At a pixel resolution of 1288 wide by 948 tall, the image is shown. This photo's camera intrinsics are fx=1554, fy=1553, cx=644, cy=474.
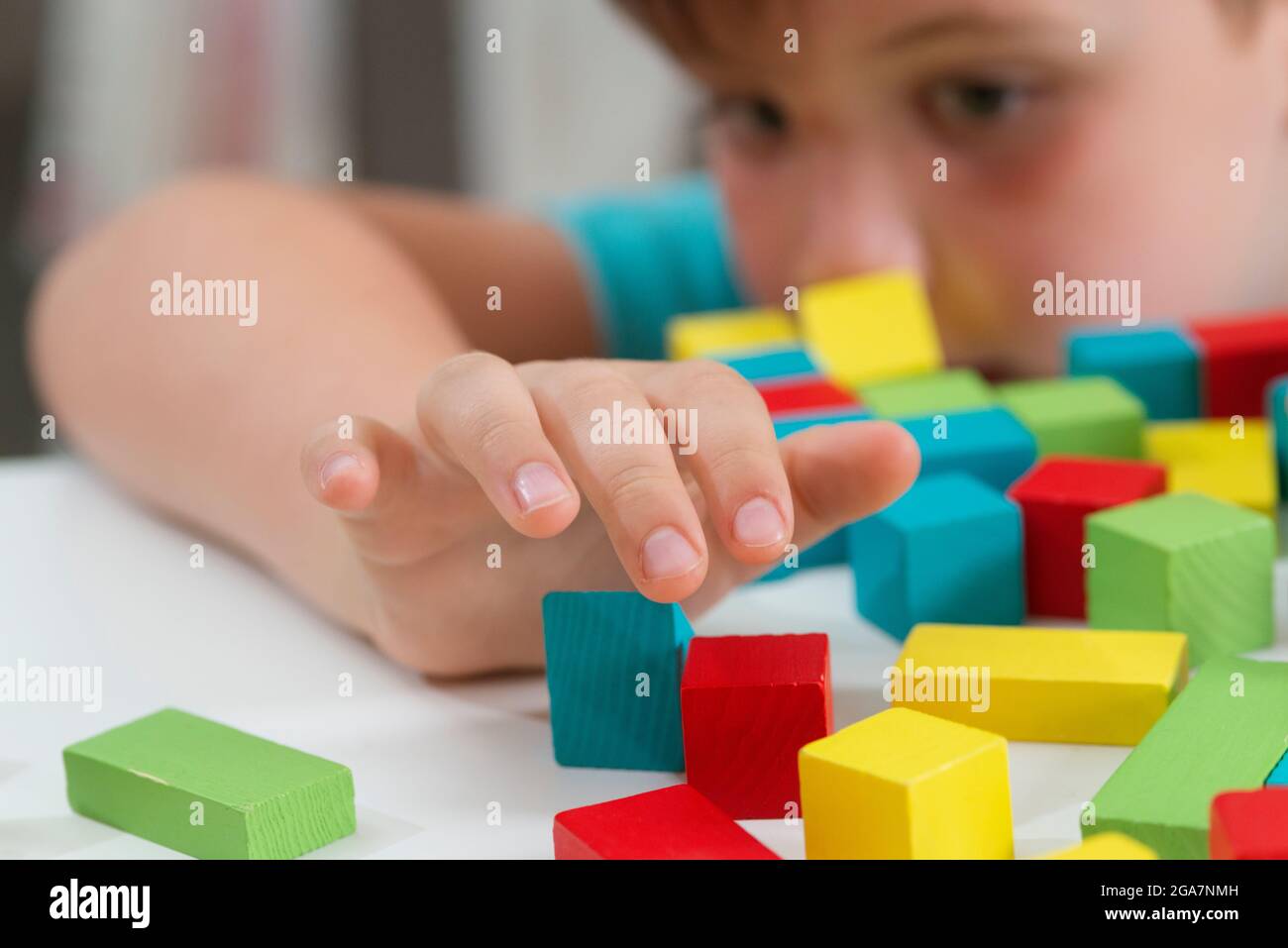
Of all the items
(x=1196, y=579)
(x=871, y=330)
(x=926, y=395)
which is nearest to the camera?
(x=1196, y=579)

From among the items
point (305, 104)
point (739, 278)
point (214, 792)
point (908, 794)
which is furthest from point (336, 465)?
point (305, 104)

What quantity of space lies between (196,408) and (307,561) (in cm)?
21

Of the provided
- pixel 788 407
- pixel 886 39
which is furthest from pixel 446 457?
pixel 886 39

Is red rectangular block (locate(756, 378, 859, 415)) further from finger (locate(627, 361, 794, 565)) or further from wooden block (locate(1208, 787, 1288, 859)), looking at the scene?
wooden block (locate(1208, 787, 1288, 859))

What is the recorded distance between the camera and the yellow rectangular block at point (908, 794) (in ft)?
1.88

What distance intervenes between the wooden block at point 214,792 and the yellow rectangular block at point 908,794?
0.65 feet

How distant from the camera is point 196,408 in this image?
3.50 feet

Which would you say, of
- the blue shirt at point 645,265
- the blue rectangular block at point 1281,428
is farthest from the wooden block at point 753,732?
the blue shirt at point 645,265

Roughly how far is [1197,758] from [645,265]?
1.16m

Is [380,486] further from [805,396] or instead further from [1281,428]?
[1281,428]

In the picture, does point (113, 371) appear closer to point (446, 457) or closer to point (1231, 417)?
point (446, 457)

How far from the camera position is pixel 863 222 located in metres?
1.29

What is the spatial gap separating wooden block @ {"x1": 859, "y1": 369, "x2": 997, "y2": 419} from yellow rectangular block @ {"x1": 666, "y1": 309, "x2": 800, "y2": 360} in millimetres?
155

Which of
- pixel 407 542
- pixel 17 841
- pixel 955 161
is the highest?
pixel 955 161
